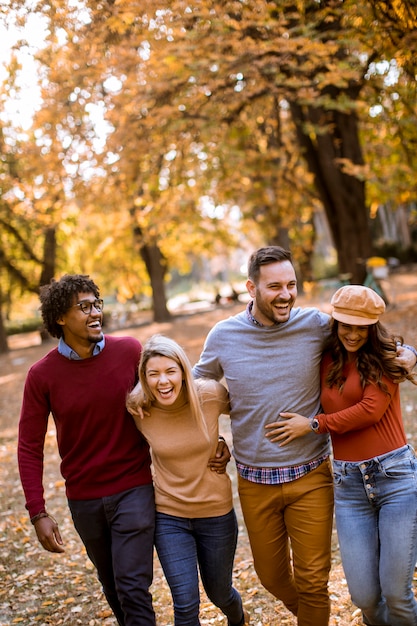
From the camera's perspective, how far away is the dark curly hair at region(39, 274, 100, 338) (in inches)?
149

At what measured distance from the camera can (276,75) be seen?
9773 millimetres

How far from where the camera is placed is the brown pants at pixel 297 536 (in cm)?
357

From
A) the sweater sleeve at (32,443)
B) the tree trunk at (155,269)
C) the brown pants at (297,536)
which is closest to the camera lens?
the brown pants at (297,536)

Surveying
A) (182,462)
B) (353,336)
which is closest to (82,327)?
(182,462)

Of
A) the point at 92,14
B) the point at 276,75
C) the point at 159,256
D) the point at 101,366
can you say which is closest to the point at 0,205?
the point at 159,256

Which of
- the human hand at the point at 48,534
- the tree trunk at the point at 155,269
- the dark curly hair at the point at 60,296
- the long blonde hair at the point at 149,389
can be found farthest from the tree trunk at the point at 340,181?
the tree trunk at the point at 155,269

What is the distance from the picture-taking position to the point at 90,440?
12.1ft

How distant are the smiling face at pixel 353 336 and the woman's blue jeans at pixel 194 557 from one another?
3.81 feet

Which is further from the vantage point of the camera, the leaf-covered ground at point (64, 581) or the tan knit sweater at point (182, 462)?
the leaf-covered ground at point (64, 581)

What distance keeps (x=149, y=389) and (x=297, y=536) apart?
1134 mm

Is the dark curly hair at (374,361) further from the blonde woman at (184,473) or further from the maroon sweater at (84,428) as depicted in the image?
the maroon sweater at (84,428)

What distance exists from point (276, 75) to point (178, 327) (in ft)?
50.4

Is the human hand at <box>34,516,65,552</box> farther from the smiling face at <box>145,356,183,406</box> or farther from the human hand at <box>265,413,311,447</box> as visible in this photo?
the human hand at <box>265,413,311,447</box>

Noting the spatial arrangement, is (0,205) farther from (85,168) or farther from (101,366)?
(101,366)
